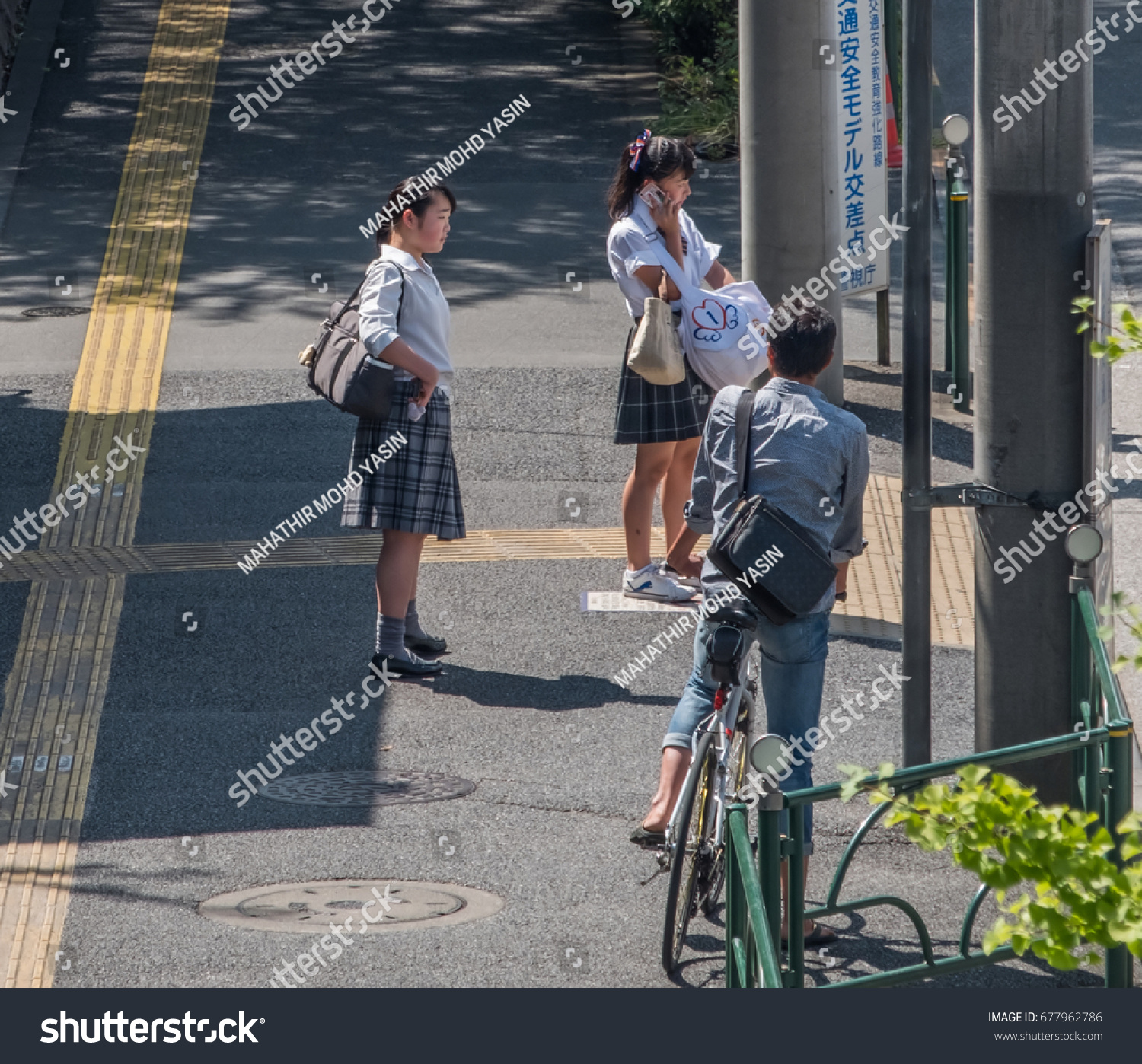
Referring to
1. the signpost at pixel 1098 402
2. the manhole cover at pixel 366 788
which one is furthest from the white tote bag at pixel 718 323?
the manhole cover at pixel 366 788

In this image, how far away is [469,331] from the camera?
450 inches

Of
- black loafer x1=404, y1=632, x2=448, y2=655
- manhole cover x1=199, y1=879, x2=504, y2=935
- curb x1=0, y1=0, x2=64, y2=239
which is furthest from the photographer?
curb x1=0, y1=0, x2=64, y2=239

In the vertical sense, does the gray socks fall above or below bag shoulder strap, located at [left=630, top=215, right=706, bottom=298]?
below

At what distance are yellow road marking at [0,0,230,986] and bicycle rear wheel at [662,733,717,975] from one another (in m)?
1.74

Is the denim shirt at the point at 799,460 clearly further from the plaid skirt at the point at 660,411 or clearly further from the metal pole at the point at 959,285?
the metal pole at the point at 959,285

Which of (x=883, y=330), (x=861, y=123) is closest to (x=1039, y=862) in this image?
(x=861, y=123)

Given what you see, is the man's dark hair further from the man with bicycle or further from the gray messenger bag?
the gray messenger bag

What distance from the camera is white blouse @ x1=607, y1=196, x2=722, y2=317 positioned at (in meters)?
7.14

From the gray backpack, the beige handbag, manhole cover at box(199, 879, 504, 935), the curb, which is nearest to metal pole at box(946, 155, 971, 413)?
the beige handbag

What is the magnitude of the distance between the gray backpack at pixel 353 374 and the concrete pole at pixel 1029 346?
231cm

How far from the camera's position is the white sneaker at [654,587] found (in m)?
7.75

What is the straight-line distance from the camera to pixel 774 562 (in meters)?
4.99

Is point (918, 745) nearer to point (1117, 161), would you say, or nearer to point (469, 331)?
point (469, 331)

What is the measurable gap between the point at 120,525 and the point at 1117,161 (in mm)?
9641
